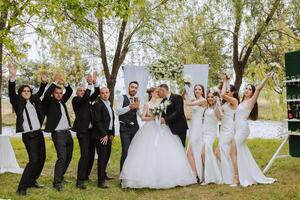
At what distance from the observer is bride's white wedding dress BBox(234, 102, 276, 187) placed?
285 inches

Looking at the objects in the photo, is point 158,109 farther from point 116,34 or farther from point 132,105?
point 116,34

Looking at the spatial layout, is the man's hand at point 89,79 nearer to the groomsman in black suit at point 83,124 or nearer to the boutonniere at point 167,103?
the groomsman in black suit at point 83,124

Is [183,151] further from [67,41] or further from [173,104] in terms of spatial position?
[67,41]

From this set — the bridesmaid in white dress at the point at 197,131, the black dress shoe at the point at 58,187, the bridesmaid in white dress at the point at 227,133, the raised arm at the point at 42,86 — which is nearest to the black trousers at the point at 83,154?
the black dress shoe at the point at 58,187

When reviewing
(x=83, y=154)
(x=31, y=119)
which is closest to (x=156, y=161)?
(x=83, y=154)

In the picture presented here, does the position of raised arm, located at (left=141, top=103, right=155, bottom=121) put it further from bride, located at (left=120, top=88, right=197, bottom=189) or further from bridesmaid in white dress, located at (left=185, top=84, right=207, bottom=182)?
bridesmaid in white dress, located at (left=185, top=84, right=207, bottom=182)

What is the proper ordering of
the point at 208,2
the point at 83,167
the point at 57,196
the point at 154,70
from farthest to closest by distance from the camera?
the point at 208,2 < the point at 154,70 < the point at 83,167 < the point at 57,196

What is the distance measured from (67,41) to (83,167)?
724 centimetres

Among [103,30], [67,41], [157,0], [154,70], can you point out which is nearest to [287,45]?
[157,0]

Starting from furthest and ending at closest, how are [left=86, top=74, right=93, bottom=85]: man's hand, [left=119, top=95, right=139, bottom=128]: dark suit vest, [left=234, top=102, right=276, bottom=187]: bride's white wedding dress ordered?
1. [left=119, top=95, right=139, bottom=128]: dark suit vest
2. [left=234, top=102, right=276, bottom=187]: bride's white wedding dress
3. [left=86, top=74, right=93, bottom=85]: man's hand

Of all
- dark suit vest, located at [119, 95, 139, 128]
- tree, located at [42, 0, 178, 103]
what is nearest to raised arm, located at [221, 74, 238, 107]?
dark suit vest, located at [119, 95, 139, 128]

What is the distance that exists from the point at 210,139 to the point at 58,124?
8.44ft

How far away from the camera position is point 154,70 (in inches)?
303

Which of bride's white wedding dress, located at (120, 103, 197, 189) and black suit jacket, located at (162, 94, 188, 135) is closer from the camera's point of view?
bride's white wedding dress, located at (120, 103, 197, 189)
